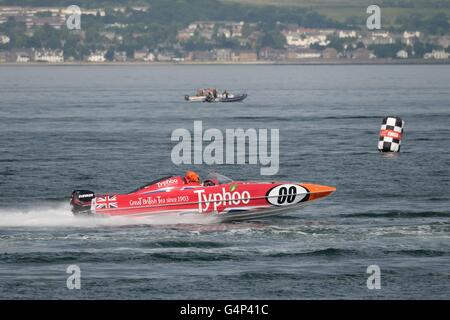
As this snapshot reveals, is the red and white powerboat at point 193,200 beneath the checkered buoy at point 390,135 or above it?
above

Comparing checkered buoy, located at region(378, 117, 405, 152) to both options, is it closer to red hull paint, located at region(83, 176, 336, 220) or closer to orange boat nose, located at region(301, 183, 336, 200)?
orange boat nose, located at region(301, 183, 336, 200)

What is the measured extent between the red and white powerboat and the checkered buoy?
21.0 m

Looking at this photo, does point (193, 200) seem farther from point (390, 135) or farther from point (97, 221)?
point (390, 135)

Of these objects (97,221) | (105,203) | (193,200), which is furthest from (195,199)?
(97,221)

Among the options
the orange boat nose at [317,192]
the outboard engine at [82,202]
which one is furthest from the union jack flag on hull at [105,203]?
the orange boat nose at [317,192]

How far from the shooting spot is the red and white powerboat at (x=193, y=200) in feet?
111

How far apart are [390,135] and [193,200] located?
23.4 metres

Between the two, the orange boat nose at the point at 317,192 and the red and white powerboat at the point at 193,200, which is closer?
the red and white powerboat at the point at 193,200

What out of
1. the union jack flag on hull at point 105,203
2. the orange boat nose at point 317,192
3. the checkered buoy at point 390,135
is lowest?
the checkered buoy at point 390,135

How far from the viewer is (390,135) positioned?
55375 millimetres

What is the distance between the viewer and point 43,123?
266 feet

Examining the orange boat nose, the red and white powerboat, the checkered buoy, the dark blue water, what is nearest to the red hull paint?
the red and white powerboat

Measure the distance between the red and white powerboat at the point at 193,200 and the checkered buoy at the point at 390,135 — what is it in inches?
827

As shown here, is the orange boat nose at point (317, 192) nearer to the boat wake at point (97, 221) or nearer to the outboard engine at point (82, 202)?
the boat wake at point (97, 221)
